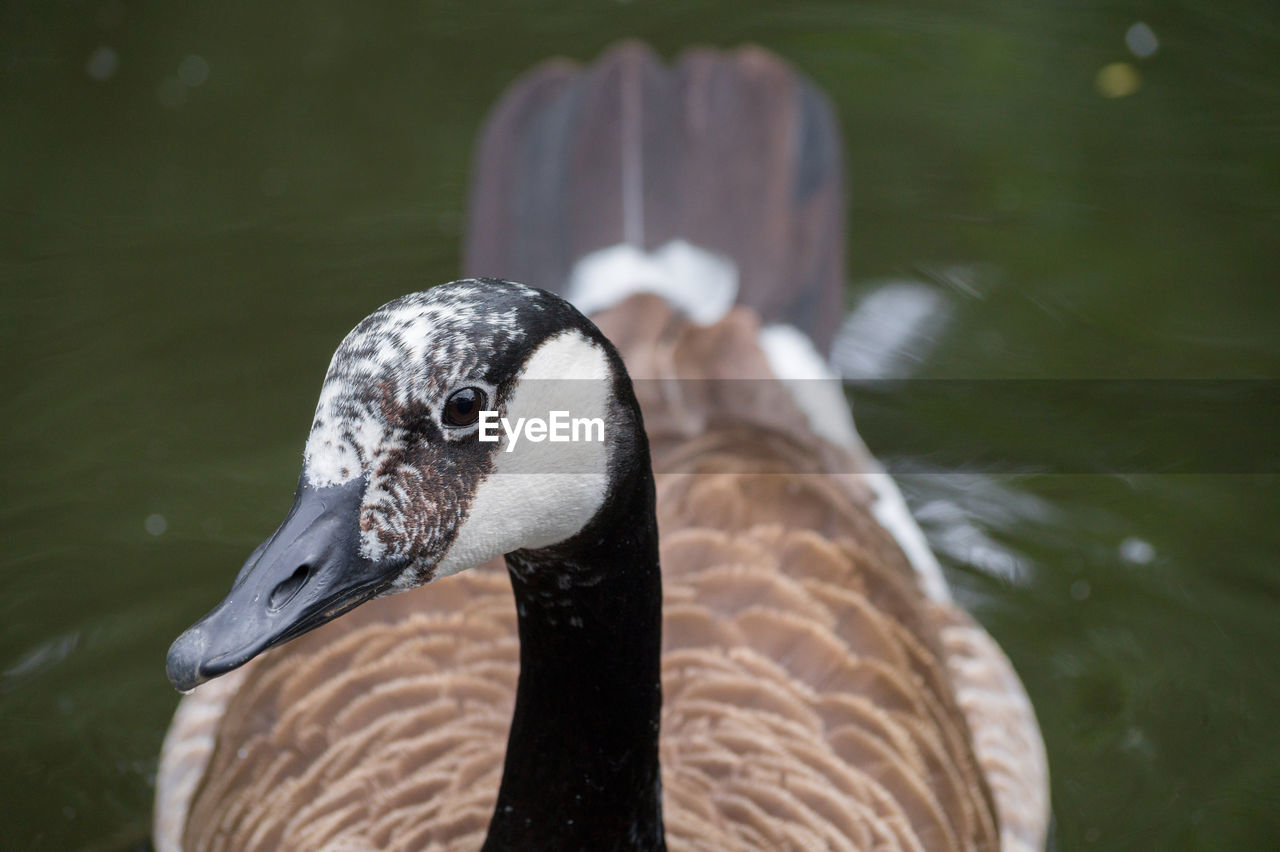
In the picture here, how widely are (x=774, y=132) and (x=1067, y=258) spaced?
55.8 inches

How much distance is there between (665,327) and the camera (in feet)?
13.4

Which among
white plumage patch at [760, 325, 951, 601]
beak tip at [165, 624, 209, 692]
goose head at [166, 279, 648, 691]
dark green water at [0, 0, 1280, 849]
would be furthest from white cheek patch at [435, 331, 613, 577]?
Answer: dark green water at [0, 0, 1280, 849]

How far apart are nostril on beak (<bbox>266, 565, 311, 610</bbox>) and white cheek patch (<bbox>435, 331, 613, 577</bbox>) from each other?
23 centimetres

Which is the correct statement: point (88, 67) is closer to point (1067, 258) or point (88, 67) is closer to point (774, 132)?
point (774, 132)

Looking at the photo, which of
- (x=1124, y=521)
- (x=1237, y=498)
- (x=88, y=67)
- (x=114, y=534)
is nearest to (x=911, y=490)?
(x=1124, y=521)

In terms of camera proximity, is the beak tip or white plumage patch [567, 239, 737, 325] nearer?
the beak tip

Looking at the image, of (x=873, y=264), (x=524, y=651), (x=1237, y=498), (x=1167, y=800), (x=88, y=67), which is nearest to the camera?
(x=524, y=651)

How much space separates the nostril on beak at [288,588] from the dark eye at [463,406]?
0.30 m

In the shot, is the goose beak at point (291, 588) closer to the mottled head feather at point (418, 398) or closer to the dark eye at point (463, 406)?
the mottled head feather at point (418, 398)

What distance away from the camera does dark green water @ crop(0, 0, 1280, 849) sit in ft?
12.6

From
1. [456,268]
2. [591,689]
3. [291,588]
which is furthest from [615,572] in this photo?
[456,268]

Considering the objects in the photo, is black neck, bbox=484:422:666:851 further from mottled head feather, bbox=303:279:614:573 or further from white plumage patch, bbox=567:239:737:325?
white plumage patch, bbox=567:239:737:325

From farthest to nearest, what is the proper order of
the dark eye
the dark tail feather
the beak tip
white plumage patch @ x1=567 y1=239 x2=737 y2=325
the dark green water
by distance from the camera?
the dark tail feather
white plumage patch @ x1=567 y1=239 x2=737 y2=325
the dark green water
the dark eye
the beak tip

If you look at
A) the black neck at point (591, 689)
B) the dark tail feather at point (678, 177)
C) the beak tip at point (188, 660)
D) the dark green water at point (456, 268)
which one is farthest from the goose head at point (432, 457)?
the dark tail feather at point (678, 177)
